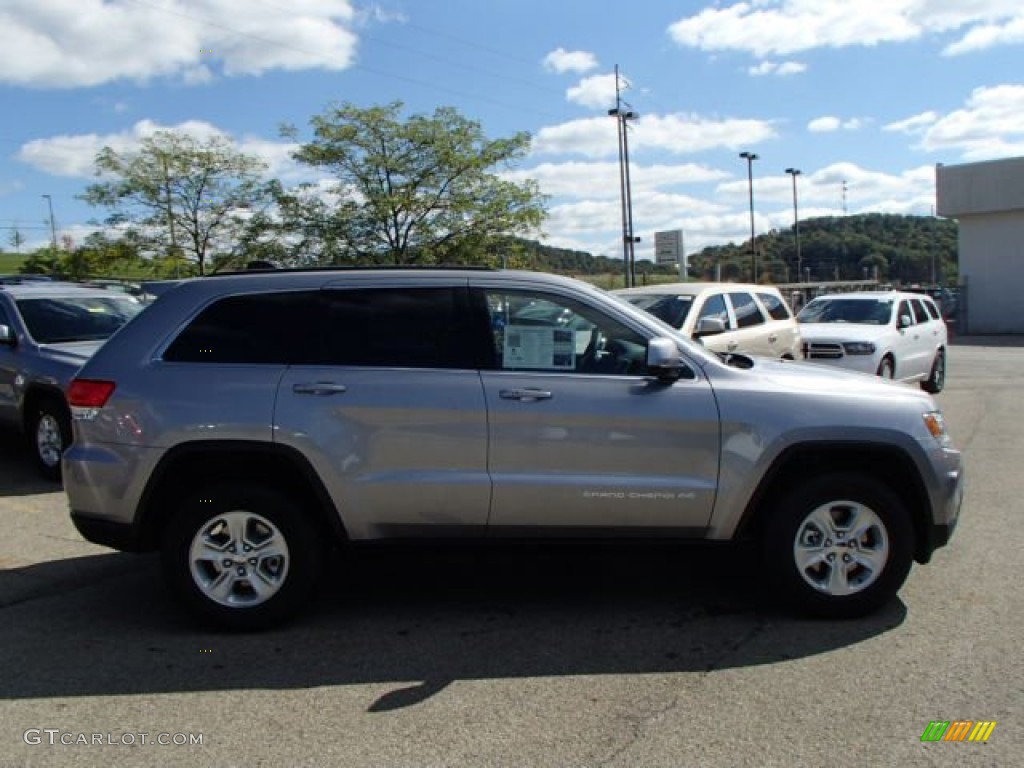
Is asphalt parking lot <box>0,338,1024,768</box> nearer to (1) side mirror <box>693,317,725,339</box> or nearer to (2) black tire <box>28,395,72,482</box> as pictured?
(2) black tire <box>28,395,72,482</box>

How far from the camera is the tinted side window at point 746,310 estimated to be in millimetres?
11281

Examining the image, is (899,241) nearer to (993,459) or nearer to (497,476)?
(993,459)

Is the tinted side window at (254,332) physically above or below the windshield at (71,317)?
below

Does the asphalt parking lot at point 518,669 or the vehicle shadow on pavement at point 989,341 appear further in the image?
the vehicle shadow on pavement at point 989,341

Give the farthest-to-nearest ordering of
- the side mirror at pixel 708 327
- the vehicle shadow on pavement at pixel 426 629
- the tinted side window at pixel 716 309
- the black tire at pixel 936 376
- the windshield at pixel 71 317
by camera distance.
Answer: the black tire at pixel 936 376 → the tinted side window at pixel 716 309 → the side mirror at pixel 708 327 → the windshield at pixel 71 317 → the vehicle shadow on pavement at pixel 426 629

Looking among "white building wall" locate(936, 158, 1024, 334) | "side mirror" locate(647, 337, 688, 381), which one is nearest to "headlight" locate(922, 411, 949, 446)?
"side mirror" locate(647, 337, 688, 381)

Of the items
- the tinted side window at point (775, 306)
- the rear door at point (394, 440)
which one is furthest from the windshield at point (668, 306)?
the rear door at point (394, 440)

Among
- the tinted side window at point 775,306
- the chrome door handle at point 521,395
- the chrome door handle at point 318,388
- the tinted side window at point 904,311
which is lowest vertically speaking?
the chrome door handle at point 521,395

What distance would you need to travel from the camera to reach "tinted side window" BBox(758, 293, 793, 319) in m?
12.1

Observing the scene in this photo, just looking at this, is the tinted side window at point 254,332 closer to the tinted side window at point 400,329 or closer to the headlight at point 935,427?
the tinted side window at point 400,329

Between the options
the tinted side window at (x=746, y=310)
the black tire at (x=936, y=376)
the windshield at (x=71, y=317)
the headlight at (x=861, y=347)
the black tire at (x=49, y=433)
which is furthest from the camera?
the black tire at (x=936, y=376)

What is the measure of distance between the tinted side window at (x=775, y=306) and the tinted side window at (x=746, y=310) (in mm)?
381

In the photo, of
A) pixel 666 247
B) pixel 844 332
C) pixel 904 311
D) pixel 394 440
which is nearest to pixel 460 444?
pixel 394 440

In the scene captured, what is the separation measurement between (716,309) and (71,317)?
24.6 feet
